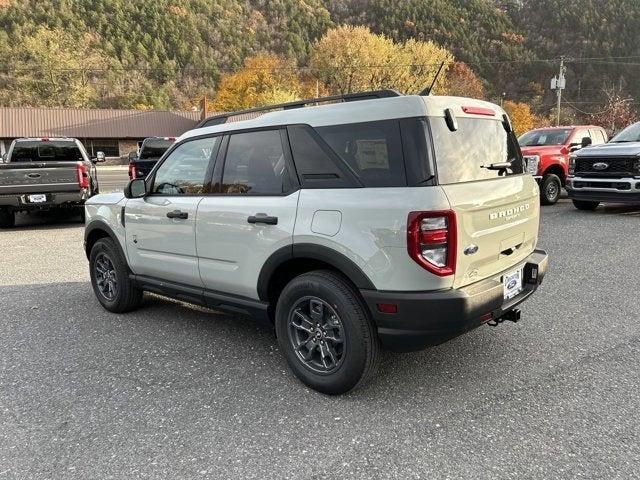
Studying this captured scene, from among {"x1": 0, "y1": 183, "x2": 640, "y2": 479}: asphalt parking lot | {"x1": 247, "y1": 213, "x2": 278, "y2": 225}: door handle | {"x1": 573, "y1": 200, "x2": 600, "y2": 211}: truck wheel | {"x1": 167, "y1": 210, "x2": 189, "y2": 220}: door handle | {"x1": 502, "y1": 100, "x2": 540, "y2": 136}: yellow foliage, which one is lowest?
{"x1": 0, "y1": 183, "x2": 640, "y2": 479}: asphalt parking lot

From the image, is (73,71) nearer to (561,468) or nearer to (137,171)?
(137,171)

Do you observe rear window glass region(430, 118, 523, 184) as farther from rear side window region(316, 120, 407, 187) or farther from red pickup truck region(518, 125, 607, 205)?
red pickup truck region(518, 125, 607, 205)

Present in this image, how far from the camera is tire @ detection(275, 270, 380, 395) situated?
305cm

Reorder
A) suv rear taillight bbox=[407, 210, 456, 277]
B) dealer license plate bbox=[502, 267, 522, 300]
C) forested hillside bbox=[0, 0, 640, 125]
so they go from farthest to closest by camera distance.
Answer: forested hillside bbox=[0, 0, 640, 125], dealer license plate bbox=[502, 267, 522, 300], suv rear taillight bbox=[407, 210, 456, 277]

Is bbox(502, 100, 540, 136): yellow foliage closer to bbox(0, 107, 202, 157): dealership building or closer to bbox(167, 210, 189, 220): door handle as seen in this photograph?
bbox(0, 107, 202, 157): dealership building

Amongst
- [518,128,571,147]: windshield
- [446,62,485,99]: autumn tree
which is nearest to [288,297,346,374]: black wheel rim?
[518,128,571,147]: windshield

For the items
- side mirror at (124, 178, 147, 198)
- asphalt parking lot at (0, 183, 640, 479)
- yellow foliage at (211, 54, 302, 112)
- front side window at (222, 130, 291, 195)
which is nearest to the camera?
asphalt parking lot at (0, 183, 640, 479)

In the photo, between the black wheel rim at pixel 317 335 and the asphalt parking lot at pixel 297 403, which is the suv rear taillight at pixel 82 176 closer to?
the asphalt parking lot at pixel 297 403

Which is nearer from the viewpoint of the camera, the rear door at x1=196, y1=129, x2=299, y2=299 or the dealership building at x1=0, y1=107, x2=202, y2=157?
the rear door at x1=196, y1=129, x2=299, y2=299

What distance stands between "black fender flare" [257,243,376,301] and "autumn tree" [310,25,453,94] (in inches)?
1986

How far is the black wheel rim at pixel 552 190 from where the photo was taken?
12480 millimetres

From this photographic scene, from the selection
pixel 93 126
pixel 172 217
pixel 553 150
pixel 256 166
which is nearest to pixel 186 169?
pixel 172 217

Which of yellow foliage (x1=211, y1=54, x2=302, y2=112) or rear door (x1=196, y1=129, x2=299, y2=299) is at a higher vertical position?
yellow foliage (x1=211, y1=54, x2=302, y2=112)

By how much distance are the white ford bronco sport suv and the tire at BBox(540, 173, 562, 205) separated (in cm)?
937
